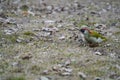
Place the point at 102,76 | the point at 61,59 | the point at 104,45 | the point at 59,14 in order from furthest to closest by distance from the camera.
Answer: the point at 59,14 → the point at 104,45 → the point at 61,59 → the point at 102,76

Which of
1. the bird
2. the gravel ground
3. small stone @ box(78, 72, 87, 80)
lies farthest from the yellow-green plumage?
small stone @ box(78, 72, 87, 80)

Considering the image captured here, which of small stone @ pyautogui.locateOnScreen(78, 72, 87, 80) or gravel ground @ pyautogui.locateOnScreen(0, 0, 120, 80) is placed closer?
small stone @ pyautogui.locateOnScreen(78, 72, 87, 80)

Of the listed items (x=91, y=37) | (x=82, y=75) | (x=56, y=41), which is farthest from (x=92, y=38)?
(x=82, y=75)

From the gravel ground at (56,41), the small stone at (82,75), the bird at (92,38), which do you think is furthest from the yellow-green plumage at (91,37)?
the small stone at (82,75)

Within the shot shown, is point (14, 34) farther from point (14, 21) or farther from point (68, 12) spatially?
point (68, 12)

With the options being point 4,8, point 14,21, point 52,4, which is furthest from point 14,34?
point 52,4

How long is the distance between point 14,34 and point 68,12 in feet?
7.83

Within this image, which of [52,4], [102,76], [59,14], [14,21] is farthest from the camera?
[52,4]

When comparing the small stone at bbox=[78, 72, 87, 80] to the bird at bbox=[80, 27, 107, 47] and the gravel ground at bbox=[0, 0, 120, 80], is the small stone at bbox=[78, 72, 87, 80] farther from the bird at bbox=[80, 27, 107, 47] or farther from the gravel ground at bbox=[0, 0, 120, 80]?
the bird at bbox=[80, 27, 107, 47]

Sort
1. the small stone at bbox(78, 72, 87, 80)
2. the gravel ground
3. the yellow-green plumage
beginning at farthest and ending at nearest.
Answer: the yellow-green plumage
the gravel ground
the small stone at bbox(78, 72, 87, 80)

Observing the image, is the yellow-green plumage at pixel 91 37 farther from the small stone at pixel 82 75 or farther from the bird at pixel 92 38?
the small stone at pixel 82 75

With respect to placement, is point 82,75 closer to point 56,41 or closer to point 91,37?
point 91,37

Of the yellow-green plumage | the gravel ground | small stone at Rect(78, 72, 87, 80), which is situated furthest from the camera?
the yellow-green plumage

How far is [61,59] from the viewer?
5949mm
